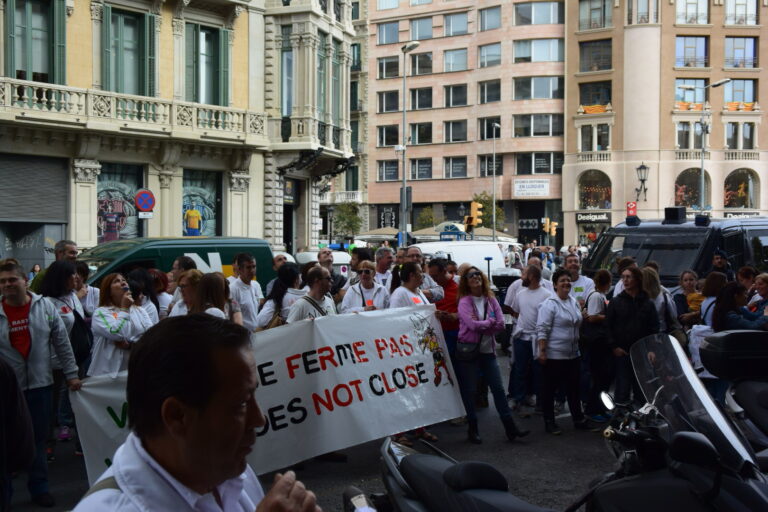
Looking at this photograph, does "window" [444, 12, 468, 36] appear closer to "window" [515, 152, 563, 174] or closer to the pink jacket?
"window" [515, 152, 563, 174]

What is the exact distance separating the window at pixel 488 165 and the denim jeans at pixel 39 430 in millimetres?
53849

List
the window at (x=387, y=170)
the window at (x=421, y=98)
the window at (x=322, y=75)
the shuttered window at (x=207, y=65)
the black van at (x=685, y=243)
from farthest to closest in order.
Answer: the window at (x=387, y=170) < the window at (x=421, y=98) < the window at (x=322, y=75) < the shuttered window at (x=207, y=65) < the black van at (x=685, y=243)

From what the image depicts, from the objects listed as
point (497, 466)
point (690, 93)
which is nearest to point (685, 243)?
point (497, 466)

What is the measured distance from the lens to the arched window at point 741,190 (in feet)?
180

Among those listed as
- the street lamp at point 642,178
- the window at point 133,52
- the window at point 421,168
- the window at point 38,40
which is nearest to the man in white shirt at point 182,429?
the window at point 38,40

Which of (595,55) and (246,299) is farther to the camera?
(595,55)

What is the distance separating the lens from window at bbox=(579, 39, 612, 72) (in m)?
56.0

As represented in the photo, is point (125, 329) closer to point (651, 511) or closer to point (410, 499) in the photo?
point (410, 499)

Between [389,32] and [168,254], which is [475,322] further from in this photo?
[389,32]

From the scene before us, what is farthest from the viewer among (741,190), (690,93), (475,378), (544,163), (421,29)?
(421,29)

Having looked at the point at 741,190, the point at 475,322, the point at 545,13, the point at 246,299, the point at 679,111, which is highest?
the point at 545,13

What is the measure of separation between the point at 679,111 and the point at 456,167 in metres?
16.4

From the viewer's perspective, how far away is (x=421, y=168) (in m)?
62.2

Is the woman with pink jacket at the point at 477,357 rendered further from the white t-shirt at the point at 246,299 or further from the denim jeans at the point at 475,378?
the white t-shirt at the point at 246,299
